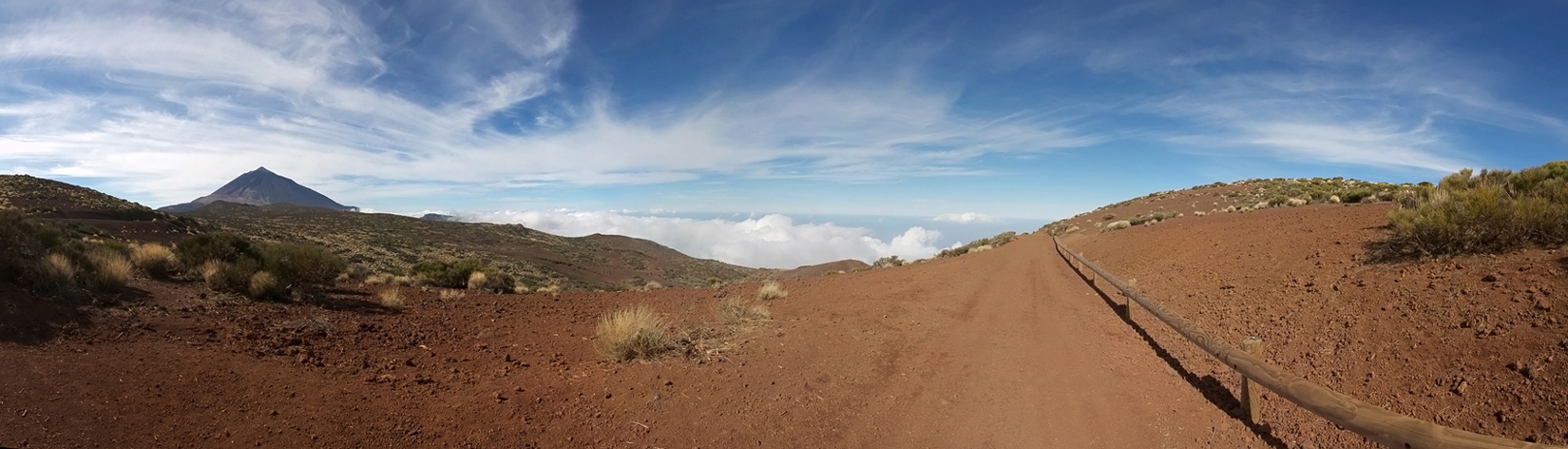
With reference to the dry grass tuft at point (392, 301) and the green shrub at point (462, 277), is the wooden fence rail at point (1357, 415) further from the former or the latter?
the green shrub at point (462, 277)

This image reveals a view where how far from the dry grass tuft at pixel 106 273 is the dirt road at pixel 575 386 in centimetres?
40

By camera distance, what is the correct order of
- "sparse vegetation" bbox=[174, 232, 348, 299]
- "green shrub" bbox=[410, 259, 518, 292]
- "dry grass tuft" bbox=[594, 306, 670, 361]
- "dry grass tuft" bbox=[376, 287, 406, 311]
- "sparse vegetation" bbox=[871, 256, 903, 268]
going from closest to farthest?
1. "dry grass tuft" bbox=[594, 306, 670, 361]
2. "sparse vegetation" bbox=[174, 232, 348, 299]
3. "dry grass tuft" bbox=[376, 287, 406, 311]
4. "green shrub" bbox=[410, 259, 518, 292]
5. "sparse vegetation" bbox=[871, 256, 903, 268]

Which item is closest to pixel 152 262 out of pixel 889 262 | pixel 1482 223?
pixel 1482 223

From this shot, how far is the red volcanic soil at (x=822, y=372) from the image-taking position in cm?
453

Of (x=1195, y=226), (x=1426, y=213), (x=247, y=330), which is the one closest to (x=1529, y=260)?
(x=1426, y=213)

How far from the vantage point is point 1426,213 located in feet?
27.0

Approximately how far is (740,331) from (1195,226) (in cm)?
1769

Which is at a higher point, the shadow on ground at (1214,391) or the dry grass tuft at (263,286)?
the dry grass tuft at (263,286)

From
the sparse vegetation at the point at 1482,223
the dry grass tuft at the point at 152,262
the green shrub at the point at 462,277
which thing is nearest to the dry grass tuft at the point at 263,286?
the dry grass tuft at the point at 152,262

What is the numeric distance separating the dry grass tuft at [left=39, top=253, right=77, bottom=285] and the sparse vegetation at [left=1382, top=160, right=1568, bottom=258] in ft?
58.9

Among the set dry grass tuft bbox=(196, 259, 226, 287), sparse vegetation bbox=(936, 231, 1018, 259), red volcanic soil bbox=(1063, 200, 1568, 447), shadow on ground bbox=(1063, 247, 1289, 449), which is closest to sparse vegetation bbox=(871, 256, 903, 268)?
sparse vegetation bbox=(936, 231, 1018, 259)

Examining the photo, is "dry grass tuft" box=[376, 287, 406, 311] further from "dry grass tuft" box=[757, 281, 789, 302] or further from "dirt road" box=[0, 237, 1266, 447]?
"dry grass tuft" box=[757, 281, 789, 302]

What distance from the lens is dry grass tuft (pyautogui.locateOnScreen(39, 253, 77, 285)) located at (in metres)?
7.66

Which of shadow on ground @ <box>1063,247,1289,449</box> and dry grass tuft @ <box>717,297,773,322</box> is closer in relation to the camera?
shadow on ground @ <box>1063,247,1289,449</box>
